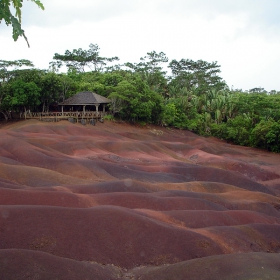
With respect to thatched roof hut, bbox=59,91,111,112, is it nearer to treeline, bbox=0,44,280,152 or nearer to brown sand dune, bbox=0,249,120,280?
treeline, bbox=0,44,280,152

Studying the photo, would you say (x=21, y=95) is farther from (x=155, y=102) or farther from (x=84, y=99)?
(x=155, y=102)

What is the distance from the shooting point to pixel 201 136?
67875mm

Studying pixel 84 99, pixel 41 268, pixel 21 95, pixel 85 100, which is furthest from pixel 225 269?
pixel 84 99

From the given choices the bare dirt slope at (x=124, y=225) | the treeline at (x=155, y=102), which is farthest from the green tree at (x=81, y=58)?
the bare dirt slope at (x=124, y=225)

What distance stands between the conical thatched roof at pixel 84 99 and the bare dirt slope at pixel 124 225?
26.6 meters

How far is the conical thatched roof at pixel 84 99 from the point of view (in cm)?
5797

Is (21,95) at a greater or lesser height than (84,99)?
greater

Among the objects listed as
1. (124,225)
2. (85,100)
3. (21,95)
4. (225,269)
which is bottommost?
(124,225)

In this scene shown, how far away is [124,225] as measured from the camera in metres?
14.4

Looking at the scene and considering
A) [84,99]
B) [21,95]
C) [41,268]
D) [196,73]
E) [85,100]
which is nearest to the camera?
[41,268]

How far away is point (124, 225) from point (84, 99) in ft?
150

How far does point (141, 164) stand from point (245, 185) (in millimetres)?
8634

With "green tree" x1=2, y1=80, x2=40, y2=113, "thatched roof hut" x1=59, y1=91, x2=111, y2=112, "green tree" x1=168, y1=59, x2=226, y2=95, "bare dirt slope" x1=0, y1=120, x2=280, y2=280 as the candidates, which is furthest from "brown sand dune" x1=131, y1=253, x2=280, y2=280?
"green tree" x1=168, y1=59, x2=226, y2=95

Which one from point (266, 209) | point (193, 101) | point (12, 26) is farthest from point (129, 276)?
point (193, 101)
